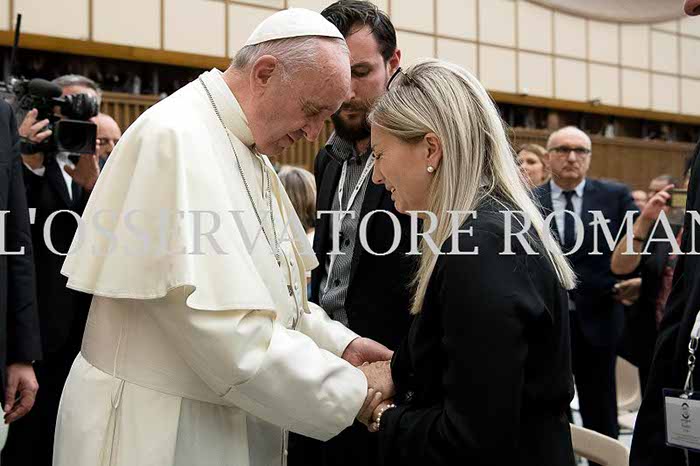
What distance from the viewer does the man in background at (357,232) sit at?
2.35m

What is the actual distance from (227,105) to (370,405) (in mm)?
821

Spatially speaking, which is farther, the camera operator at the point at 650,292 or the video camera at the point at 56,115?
the camera operator at the point at 650,292

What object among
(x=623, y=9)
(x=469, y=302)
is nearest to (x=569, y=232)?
(x=469, y=302)

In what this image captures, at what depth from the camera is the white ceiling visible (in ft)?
39.7

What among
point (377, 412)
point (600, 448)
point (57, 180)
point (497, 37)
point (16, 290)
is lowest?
point (600, 448)

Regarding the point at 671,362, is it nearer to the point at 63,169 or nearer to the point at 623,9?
the point at 63,169

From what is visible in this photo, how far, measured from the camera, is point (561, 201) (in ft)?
15.4

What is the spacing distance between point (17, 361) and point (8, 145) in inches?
26.6

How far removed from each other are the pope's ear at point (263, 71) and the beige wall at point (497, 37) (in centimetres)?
397

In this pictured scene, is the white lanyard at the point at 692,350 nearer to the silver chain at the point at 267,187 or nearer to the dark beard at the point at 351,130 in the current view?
the silver chain at the point at 267,187

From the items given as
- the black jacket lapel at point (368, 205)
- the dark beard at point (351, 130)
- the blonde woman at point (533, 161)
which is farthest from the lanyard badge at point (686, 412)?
the blonde woman at point (533, 161)

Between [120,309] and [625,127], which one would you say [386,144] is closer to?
[120,309]

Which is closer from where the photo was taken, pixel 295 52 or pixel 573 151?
pixel 295 52

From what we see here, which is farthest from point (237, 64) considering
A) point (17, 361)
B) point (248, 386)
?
point (17, 361)
